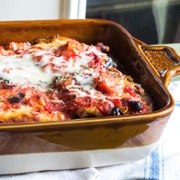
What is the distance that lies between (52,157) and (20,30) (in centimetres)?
52

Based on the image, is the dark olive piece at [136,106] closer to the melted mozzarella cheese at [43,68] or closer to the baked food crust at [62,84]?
the baked food crust at [62,84]

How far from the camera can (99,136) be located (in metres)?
0.94

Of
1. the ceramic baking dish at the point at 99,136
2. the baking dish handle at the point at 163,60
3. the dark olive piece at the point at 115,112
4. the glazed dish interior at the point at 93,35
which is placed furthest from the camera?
the glazed dish interior at the point at 93,35

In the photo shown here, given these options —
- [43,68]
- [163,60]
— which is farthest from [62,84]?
[163,60]

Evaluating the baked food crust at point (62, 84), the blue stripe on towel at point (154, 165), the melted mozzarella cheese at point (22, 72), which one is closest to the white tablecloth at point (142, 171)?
the blue stripe on towel at point (154, 165)

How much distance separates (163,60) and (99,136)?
1.30ft

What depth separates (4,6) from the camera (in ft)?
6.51

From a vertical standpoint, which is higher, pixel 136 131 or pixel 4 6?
pixel 136 131

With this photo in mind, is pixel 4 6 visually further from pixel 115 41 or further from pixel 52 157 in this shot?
pixel 52 157

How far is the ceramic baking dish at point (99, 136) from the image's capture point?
0.90 metres

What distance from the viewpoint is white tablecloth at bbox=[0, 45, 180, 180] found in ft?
3.40

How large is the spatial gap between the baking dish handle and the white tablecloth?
18 cm

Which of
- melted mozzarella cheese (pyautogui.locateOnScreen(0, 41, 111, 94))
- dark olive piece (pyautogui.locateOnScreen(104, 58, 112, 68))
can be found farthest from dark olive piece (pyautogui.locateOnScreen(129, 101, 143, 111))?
dark olive piece (pyautogui.locateOnScreen(104, 58, 112, 68))

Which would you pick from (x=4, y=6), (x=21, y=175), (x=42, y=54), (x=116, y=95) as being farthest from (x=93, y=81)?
(x=4, y=6)
